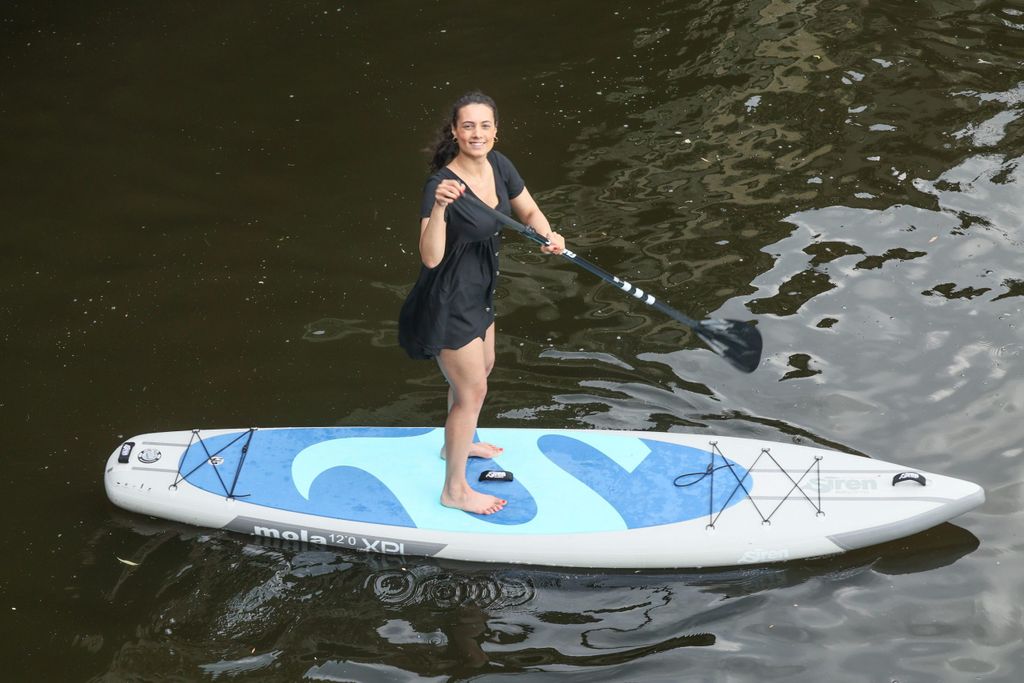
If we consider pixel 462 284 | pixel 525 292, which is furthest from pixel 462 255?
pixel 525 292

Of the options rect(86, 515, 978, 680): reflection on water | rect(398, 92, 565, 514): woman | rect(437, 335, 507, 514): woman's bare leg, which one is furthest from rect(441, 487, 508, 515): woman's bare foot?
rect(86, 515, 978, 680): reflection on water

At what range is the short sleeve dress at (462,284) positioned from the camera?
14.8 ft

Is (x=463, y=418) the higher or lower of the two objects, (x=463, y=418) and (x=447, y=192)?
the lower

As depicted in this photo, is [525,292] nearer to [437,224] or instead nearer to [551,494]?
[551,494]

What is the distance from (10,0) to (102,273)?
462 centimetres

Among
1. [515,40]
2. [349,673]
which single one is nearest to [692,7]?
[515,40]

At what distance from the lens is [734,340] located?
5.05m

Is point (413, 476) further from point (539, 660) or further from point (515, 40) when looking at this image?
point (515, 40)

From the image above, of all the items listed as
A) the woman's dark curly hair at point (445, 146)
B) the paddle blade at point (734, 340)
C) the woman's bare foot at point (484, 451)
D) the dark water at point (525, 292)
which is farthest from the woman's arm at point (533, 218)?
the dark water at point (525, 292)

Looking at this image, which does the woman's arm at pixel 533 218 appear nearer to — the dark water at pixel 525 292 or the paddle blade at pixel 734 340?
the paddle blade at pixel 734 340

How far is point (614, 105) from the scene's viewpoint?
8695mm

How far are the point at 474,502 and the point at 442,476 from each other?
0.30 m

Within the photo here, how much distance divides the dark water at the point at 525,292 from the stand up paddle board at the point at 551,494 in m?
0.14

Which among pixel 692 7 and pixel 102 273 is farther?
pixel 692 7
